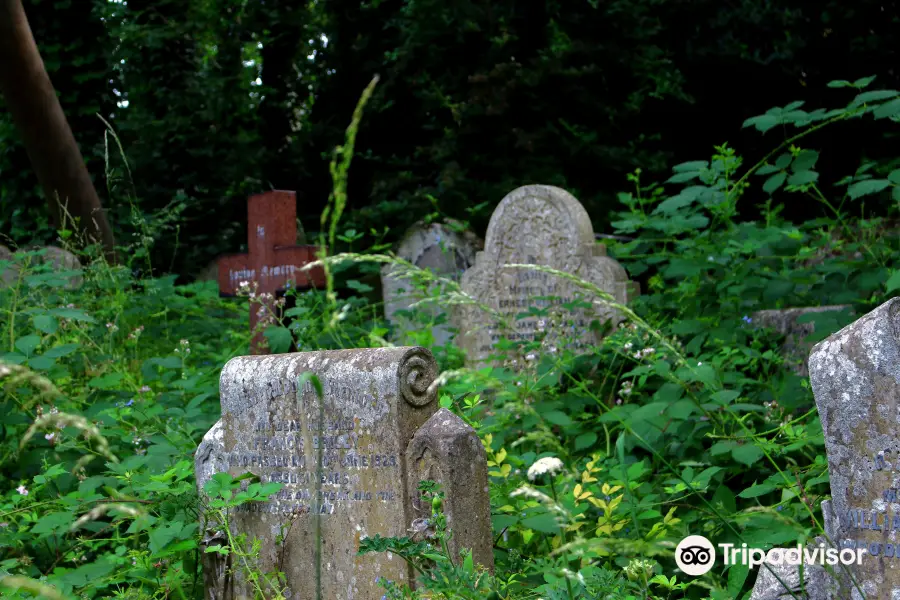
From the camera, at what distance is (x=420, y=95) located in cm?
1067

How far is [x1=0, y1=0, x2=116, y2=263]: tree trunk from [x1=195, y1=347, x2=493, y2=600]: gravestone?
4.97 m

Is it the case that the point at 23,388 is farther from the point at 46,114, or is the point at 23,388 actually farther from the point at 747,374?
the point at 46,114

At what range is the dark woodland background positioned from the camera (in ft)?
32.2

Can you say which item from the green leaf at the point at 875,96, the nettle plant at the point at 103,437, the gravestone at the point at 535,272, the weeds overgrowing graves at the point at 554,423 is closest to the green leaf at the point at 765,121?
the weeds overgrowing graves at the point at 554,423

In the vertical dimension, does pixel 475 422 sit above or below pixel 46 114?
below

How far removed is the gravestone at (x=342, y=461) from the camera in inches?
122

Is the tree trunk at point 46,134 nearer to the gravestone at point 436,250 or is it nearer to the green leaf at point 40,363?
the gravestone at point 436,250

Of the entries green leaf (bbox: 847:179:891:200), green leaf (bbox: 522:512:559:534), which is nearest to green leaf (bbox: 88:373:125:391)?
green leaf (bbox: 522:512:559:534)

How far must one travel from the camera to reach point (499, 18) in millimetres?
10359

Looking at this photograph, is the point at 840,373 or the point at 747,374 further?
the point at 747,374

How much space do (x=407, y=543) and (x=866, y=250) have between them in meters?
3.88

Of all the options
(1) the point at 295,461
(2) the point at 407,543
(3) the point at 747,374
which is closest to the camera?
A: (2) the point at 407,543

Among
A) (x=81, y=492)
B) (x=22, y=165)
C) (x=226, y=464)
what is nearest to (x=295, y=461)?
(x=226, y=464)

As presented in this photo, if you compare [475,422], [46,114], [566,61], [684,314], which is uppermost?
[566,61]
